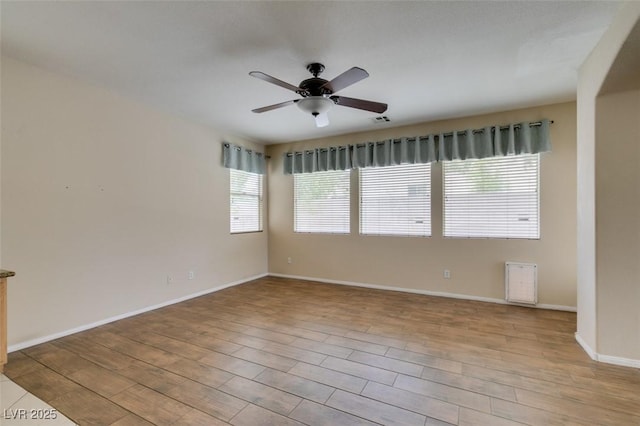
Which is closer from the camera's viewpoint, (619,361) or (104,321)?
(619,361)

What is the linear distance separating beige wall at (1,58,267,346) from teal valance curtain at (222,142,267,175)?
1.01 feet

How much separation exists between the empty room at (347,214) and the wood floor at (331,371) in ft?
0.07

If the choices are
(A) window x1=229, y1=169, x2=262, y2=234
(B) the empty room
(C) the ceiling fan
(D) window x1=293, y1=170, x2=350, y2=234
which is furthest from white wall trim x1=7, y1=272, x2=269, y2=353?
(C) the ceiling fan

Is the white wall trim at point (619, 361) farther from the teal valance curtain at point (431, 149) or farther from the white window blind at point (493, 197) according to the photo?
the teal valance curtain at point (431, 149)

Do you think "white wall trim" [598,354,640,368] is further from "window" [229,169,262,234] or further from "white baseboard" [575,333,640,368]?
"window" [229,169,262,234]

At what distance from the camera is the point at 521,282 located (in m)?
3.75

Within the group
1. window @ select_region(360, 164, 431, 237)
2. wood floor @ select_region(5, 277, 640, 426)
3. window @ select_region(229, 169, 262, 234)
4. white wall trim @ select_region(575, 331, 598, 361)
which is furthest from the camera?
window @ select_region(229, 169, 262, 234)

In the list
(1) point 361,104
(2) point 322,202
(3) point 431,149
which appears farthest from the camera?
(2) point 322,202

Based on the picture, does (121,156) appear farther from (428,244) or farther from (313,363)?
(428,244)

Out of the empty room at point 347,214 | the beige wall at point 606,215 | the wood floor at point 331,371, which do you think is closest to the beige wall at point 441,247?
the empty room at point 347,214

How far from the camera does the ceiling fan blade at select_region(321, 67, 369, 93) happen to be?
2008 mm

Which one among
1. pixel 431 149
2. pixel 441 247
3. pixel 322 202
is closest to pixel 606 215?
pixel 441 247

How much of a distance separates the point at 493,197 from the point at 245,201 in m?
4.06

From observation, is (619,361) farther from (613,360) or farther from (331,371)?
(331,371)
